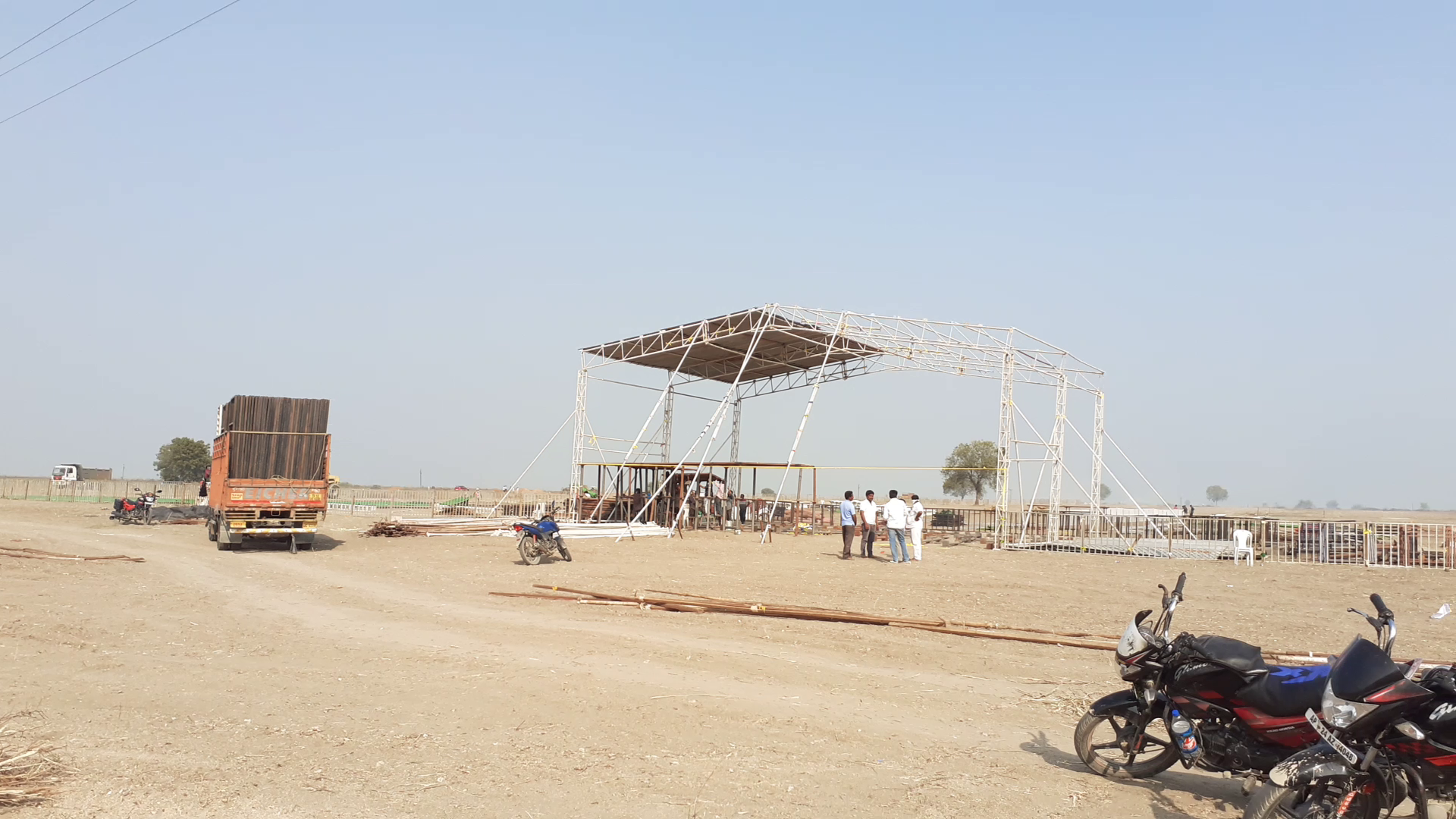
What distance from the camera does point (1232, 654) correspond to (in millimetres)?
4867

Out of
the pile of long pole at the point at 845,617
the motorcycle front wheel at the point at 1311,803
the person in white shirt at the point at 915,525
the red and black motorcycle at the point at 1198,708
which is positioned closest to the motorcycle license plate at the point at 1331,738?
the motorcycle front wheel at the point at 1311,803

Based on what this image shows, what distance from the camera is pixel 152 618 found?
34.8 feet

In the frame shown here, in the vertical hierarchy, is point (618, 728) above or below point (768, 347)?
below

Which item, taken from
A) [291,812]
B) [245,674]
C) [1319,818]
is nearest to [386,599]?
[245,674]

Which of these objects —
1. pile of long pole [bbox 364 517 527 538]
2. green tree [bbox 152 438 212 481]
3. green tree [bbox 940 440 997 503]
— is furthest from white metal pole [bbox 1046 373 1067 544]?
green tree [bbox 152 438 212 481]

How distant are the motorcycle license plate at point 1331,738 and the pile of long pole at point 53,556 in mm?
18048

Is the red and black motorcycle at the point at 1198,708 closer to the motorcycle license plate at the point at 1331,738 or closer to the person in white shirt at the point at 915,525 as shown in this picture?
the motorcycle license plate at the point at 1331,738

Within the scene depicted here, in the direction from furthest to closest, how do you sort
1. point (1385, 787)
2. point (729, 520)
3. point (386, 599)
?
point (729, 520) → point (386, 599) → point (1385, 787)

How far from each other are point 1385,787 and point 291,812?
4.86m

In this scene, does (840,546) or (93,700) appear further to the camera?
(840,546)

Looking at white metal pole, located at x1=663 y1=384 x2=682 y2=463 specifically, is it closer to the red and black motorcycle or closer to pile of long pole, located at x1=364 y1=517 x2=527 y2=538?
pile of long pole, located at x1=364 y1=517 x2=527 y2=538

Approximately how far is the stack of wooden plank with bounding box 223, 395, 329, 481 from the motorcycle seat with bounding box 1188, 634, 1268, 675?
19.4 meters

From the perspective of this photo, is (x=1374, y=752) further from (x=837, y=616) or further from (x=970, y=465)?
(x=970, y=465)

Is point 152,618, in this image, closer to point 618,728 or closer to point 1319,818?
point 618,728
